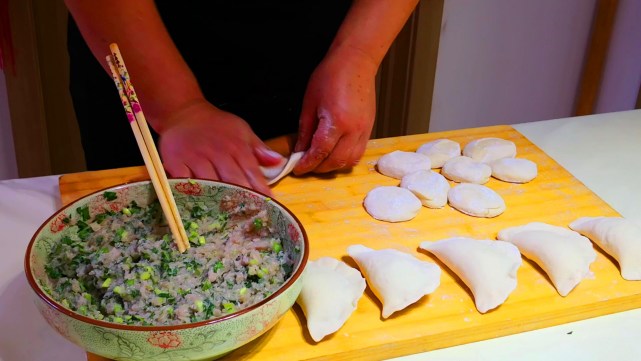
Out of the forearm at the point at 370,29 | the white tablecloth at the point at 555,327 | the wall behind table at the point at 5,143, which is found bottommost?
the wall behind table at the point at 5,143

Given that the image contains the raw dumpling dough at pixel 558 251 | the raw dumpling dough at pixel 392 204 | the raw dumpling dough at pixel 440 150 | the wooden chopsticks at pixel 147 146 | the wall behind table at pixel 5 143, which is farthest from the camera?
the wall behind table at pixel 5 143

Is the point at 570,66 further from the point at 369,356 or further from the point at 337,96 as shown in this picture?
the point at 369,356

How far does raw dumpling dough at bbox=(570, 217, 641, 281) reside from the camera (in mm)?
1032

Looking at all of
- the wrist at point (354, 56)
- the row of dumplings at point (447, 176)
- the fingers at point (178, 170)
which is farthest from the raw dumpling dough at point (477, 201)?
the fingers at point (178, 170)

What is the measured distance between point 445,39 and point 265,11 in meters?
1.34

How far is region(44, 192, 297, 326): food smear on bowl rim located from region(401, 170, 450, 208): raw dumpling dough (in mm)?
374

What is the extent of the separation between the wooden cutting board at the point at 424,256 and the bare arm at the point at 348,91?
61 millimetres

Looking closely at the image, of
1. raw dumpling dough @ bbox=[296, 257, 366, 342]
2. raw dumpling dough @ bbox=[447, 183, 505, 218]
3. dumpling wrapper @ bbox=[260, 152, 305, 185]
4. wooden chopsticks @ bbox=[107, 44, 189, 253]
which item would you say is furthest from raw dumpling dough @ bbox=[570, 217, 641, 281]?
wooden chopsticks @ bbox=[107, 44, 189, 253]

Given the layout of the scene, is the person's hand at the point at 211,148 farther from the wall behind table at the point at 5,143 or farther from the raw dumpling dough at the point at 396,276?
the wall behind table at the point at 5,143

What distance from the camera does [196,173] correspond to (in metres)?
1.17

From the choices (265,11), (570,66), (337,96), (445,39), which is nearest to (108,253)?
(337,96)

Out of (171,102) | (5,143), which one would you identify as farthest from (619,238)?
(5,143)

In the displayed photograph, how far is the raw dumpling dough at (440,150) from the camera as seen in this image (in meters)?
1.37

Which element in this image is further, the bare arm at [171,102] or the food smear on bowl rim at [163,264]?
the bare arm at [171,102]
